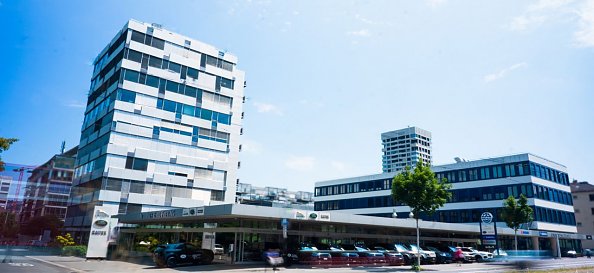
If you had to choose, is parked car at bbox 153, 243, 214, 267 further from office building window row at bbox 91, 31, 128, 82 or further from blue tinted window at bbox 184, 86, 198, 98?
office building window row at bbox 91, 31, 128, 82

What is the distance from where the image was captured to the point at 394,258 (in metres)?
33.2

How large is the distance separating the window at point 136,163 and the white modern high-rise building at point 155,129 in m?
0.12

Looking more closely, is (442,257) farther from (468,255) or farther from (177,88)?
(177,88)

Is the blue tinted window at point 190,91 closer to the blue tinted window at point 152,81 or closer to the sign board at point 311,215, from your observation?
the blue tinted window at point 152,81

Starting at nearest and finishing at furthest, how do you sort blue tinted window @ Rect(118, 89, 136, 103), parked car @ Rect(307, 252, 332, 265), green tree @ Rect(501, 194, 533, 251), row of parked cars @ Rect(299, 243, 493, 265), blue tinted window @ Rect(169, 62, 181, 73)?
parked car @ Rect(307, 252, 332, 265)
row of parked cars @ Rect(299, 243, 493, 265)
green tree @ Rect(501, 194, 533, 251)
blue tinted window @ Rect(118, 89, 136, 103)
blue tinted window @ Rect(169, 62, 181, 73)

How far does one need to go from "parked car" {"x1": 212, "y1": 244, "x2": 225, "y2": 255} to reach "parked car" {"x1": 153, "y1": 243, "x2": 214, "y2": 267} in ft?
4.89

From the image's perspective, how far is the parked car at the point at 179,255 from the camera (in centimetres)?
2733

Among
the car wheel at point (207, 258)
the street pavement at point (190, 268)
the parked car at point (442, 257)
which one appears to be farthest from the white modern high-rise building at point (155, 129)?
the parked car at point (442, 257)

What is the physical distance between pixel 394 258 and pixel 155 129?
3612cm

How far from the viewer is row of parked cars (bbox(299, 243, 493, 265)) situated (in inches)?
1150

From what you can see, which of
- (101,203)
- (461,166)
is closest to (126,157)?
(101,203)

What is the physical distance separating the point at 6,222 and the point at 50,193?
32.4 m

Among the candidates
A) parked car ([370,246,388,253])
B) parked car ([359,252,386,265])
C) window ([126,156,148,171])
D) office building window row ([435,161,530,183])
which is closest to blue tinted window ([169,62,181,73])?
window ([126,156,148,171])

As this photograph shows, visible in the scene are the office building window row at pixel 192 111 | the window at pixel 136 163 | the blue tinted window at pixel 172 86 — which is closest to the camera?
the window at pixel 136 163
